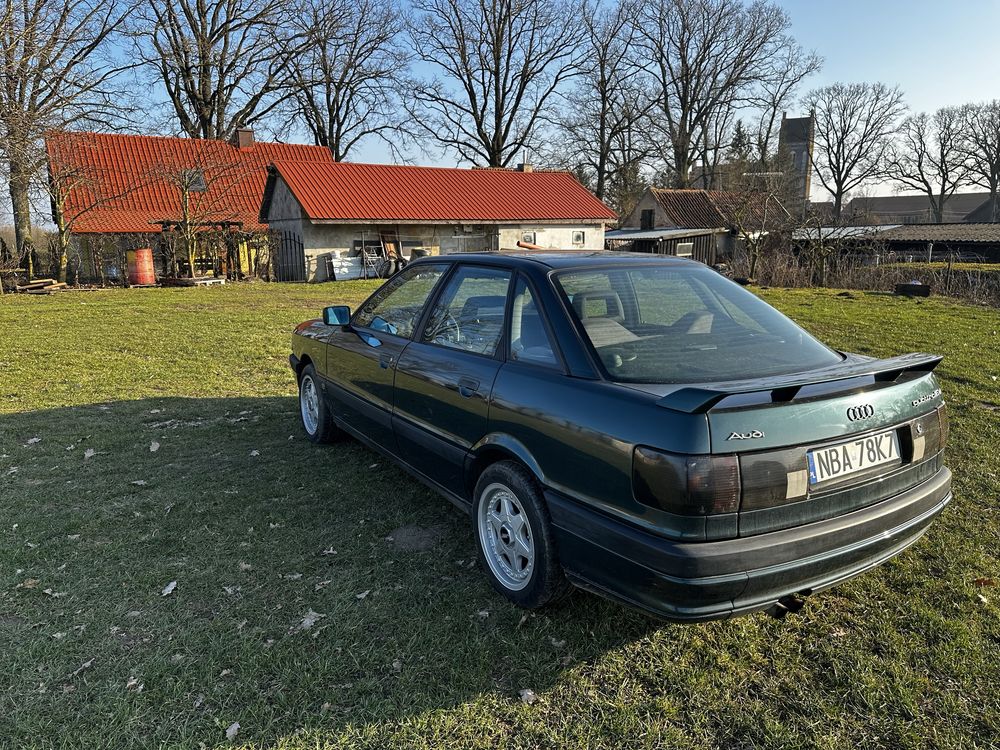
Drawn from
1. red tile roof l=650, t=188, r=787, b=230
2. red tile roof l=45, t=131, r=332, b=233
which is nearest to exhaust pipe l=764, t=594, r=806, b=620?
red tile roof l=45, t=131, r=332, b=233

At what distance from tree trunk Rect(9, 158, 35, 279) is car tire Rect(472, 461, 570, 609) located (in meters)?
16.7

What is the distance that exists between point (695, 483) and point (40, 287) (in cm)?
2139

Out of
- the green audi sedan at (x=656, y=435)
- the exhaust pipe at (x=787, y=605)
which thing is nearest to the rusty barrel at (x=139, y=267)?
the green audi sedan at (x=656, y=435)

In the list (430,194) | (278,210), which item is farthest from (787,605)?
(430,194)

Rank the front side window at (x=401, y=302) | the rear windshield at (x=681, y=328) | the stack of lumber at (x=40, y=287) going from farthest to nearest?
the stack of lumber at (x=40, y=287) < the front side window at (x=401, y=302) < the rear windshield at (x=681, y=328)

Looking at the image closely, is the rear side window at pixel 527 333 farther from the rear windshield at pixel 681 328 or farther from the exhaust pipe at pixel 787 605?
the exhaust pipe at pixel 787 605

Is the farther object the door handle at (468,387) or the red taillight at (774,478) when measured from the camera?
the door handle at (468,387)

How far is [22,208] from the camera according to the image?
67.9 ft

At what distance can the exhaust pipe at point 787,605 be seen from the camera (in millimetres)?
2453

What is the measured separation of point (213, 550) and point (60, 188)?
21.8 meters

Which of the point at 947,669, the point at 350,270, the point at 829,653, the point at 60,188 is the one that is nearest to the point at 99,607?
the point at 829,653

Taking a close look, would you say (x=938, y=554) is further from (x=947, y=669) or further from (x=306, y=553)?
(x=306, y=553)

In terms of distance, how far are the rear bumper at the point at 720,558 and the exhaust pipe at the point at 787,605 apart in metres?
0.05

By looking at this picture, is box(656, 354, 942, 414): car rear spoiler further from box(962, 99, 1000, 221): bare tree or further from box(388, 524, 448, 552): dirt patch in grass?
box(962, 99, 1000, 221): bare tree
